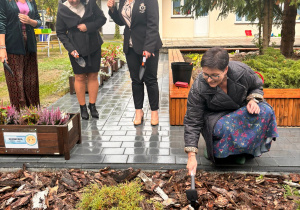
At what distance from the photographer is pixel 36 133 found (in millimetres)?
3453

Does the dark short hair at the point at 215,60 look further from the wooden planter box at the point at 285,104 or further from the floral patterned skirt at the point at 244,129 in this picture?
the wooden planter box at the point at 285,104

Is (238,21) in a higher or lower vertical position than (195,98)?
higher

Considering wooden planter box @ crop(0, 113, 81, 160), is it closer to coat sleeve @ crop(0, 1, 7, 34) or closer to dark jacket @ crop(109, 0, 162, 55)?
coat sleeve @ crop(0, 1, 7, 34)

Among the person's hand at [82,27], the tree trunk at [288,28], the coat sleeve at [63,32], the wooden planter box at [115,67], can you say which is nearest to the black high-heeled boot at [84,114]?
the coat sleeve at [63,32]

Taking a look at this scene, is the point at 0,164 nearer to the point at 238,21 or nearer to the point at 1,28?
the point at 1,28

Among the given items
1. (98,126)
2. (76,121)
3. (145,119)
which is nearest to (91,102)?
(98,126)

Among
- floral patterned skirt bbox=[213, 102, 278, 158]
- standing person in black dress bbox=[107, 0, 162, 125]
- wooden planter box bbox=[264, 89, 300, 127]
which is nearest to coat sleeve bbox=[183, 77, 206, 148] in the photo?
floral patterned skirt bbox=[213, 102, 278, 158]

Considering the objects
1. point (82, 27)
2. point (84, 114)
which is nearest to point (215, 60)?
point (82, 27)

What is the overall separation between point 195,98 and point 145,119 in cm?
198

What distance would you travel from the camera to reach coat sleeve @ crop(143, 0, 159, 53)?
4.20 m

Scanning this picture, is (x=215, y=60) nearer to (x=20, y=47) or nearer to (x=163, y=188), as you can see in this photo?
(x=163, y=188)

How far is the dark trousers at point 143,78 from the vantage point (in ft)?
14.6

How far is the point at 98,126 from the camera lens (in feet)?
15.2

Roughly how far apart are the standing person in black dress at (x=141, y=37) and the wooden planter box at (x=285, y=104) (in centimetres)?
151
